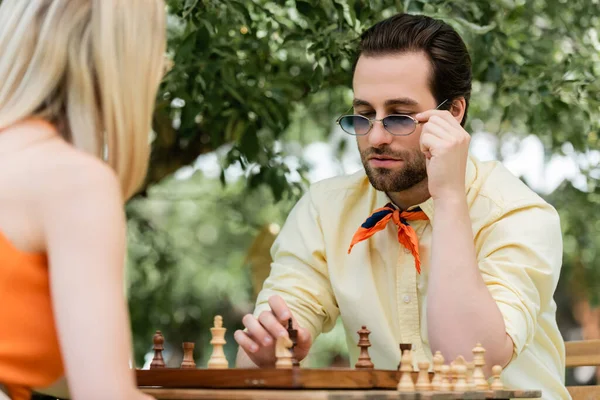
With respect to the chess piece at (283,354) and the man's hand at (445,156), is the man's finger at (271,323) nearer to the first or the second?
the chess piece at (283,354)

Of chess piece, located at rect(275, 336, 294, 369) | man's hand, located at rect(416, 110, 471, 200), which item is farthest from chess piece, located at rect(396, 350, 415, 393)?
man's hand, located at rect(416, 110, 471, 200)

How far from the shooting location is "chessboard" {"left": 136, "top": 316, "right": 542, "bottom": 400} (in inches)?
81.4

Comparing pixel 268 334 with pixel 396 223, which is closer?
pixel 268 334

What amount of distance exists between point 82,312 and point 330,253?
1.80m

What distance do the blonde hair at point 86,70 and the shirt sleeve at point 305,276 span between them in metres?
1.42

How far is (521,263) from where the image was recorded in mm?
3078

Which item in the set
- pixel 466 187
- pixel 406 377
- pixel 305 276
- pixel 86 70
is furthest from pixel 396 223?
pixel 86 70

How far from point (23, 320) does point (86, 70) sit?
500 mm

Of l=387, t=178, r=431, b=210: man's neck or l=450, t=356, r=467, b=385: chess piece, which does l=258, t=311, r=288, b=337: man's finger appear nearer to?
l=450, t=356, r=467, b=385: chess piece

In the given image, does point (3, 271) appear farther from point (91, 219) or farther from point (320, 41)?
point (320, 41)

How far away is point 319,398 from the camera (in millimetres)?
1903

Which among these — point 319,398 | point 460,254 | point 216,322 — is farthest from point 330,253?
point 319,398

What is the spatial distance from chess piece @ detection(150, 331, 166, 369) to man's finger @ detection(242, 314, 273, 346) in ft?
0.76

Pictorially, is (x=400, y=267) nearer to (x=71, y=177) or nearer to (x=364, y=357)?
(x=364, y=357)
